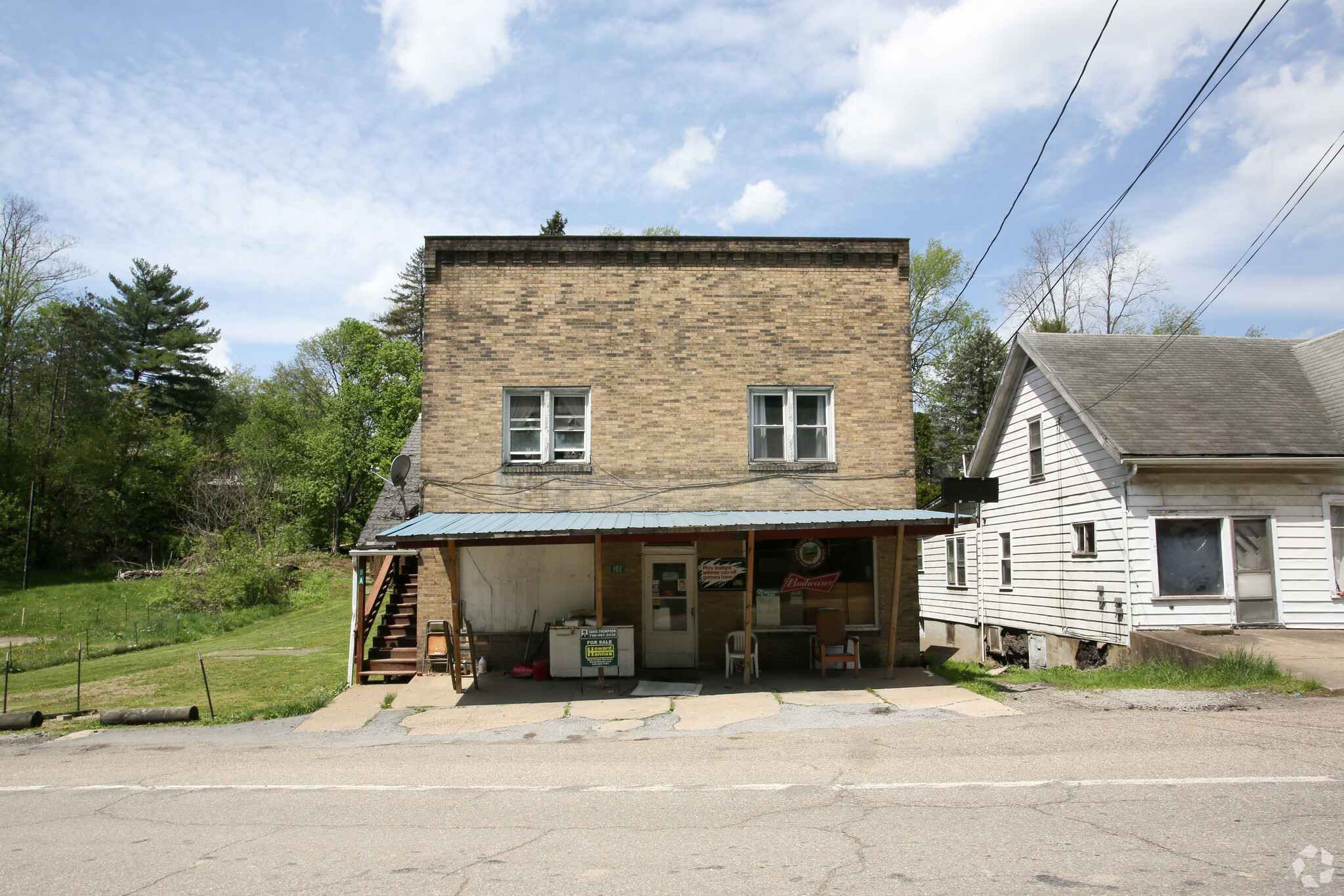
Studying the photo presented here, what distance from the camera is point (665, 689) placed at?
12.3 meters

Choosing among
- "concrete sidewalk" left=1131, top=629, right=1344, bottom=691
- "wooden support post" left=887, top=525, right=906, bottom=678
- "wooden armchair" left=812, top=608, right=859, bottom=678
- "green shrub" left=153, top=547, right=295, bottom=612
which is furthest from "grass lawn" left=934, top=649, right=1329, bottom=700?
"green shrub" left=153, top=547, right=295, bottom=612

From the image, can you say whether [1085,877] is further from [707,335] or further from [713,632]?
[707,335]

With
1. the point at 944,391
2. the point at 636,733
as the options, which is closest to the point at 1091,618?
the point at 636,733

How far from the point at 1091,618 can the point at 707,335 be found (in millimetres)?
9575

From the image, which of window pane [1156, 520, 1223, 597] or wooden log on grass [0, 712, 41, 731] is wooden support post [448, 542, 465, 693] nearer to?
wooden log on grass [0, 712, 41, 731]

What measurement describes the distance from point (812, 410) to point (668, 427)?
257 cm

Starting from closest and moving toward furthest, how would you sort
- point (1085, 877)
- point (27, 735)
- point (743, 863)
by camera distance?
1. point (1085, 877)
2. point (743, 863)
3. point (27, 735)

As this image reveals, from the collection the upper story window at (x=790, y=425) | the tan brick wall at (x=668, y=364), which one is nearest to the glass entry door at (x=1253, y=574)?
the tan brick wall at (x=668, y=364)

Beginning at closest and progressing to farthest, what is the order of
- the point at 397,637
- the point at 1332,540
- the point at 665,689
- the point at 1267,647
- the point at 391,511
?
the point at 665,689
the point at 1267,647
the point at 1332,540
the point at 397,637
the point at 391,511

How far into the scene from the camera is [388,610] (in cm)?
1609

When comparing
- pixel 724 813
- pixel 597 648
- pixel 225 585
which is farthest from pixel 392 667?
Result: pixel 225 585

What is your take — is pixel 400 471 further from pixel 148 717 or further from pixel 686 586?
pixel 686 586

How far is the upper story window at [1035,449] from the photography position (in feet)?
61.3

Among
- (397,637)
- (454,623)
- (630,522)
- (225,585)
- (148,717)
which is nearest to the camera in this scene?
(148,717)
